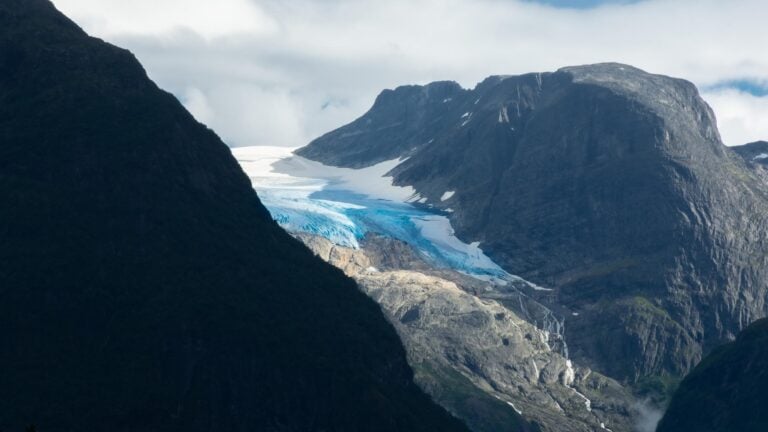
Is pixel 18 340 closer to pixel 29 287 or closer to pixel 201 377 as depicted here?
pixel 29 287

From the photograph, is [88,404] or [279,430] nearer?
[88,404]

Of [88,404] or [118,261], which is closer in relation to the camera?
[88,404]

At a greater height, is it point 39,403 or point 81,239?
point 81,239

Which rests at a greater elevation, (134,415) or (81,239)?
(81,239)

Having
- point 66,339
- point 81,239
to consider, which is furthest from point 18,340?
point 81,239

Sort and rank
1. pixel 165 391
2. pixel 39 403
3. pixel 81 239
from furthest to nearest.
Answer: pixel 81 239 → pixel 165 391 → pixel 39 403

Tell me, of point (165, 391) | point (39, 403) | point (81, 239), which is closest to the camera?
point (39, 403)

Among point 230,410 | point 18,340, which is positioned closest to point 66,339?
point 18,340

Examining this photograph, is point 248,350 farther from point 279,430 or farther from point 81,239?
point 81,239
